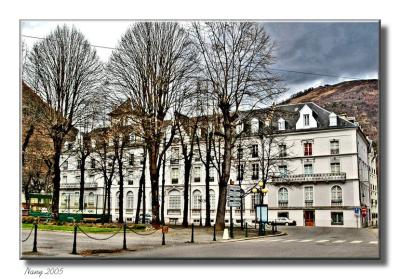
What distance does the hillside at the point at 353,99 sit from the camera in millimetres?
9430

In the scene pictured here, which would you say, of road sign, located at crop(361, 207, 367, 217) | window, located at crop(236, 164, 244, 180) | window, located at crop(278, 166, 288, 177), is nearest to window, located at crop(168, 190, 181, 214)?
window, located at crop(236, 164, 244, 180)

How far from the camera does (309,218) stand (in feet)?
32.0

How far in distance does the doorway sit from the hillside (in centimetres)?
149

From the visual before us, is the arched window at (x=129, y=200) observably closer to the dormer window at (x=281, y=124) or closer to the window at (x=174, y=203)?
the window at (x=174, y=203)

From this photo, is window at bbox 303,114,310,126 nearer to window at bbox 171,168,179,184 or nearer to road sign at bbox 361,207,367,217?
road sign at bbox 361,207,367,217

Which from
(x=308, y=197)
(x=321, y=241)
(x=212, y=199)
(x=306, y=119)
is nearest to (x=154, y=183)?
(x=212, y=199)

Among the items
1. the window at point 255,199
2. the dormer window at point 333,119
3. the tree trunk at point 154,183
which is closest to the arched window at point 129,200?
the tree trunk at point 154,183

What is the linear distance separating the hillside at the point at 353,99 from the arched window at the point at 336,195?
927 mm

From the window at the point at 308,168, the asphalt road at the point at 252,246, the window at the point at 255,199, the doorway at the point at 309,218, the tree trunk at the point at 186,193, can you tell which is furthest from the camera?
the tree trunk at the point at 186,193

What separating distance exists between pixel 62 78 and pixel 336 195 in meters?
4.77

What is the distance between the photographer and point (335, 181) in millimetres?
9617
